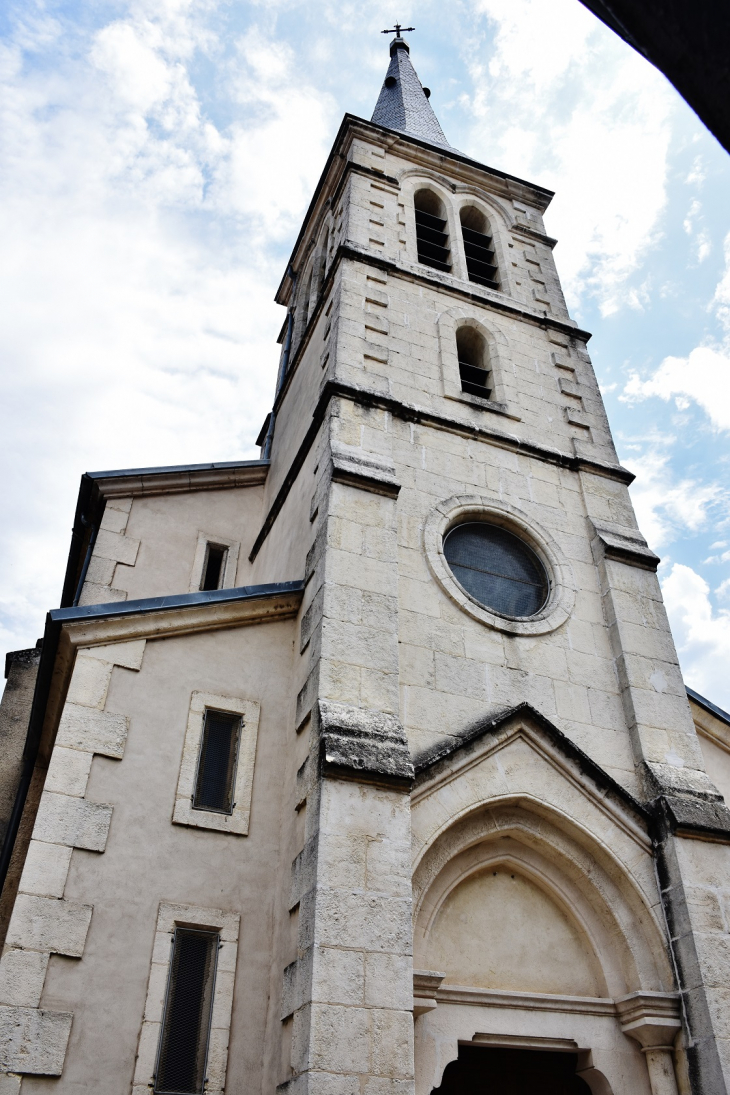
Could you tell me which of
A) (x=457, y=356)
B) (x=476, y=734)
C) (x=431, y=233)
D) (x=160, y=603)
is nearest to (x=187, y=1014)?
(x=476, y=734)

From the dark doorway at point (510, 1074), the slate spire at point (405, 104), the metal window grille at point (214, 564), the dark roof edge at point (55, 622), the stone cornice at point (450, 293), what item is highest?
the slate spire at point (405, 104)

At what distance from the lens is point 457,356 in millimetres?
12039

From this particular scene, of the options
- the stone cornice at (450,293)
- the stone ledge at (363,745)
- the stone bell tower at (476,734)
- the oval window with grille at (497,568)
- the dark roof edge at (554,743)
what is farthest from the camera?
the stone cornice at (450,293)

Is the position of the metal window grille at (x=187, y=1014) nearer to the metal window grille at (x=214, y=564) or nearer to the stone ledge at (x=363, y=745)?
the stone ledge at (x=363, y=745)

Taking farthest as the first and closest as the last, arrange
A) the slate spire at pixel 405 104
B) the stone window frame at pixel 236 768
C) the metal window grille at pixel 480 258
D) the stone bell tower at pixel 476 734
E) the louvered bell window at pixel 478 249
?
the slate spire at pixel 405 104, the louvered bell window at pixel 478 249, the metal window grille at pixel 480 258, the stone window frame at pixel 236 768, the stone bell tower at pixel 476 734

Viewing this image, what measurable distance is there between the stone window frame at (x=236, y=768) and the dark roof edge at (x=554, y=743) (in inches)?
60.3

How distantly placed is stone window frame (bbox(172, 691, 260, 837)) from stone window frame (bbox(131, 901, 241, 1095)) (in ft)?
2.30

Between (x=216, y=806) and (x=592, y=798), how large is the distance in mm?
3412

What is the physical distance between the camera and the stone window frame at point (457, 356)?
36.3ft

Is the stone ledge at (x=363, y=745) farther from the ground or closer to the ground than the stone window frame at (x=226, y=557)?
closer to the ground

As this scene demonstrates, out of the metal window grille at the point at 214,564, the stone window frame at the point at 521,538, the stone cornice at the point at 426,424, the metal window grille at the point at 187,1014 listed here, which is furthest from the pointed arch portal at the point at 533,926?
the metal window grille at the point at 214,564

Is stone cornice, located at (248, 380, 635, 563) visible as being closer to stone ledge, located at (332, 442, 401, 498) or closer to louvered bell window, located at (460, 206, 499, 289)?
stone ledge, located at (332, 442, 401, 498)

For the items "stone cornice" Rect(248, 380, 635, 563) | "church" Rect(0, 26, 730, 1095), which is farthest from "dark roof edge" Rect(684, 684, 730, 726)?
"stone cornice" Rect(248, 380, 635, 563)

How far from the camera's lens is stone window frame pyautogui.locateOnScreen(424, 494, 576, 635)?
8773mm
